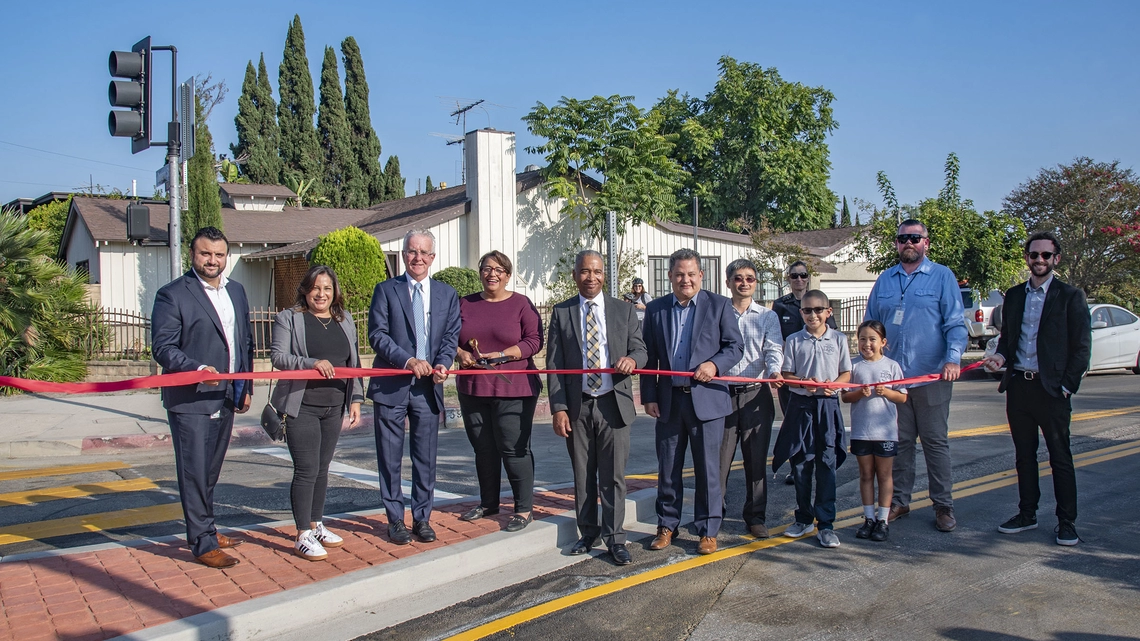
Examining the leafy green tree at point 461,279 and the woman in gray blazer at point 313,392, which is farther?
the leafy green tree at point 461,279

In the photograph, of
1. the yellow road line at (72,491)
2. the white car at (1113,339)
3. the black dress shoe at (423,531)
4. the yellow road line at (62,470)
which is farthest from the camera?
the white car at (1113,339)

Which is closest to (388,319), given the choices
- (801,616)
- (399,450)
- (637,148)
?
(399,450)

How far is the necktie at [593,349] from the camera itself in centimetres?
545

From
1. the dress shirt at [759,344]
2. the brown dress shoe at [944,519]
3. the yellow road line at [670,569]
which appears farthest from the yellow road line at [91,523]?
the brown dress shoe at [944,519]

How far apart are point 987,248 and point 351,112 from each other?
136 ft

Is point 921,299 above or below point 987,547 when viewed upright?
above

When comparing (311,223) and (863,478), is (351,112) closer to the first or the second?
(311,223)

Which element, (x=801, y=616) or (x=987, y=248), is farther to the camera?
(x=987, y=248)

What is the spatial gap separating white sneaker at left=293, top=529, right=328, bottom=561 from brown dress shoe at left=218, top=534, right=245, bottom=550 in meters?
0.49

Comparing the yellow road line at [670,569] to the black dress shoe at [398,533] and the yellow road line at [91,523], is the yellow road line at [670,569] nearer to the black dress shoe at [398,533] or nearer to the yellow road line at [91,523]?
the black dress shoe at [398,533]

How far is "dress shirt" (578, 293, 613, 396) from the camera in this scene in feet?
17.9

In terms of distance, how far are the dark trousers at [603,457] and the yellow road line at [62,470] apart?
5659 mm

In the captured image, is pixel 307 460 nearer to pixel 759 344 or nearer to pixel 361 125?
pixel 759 344

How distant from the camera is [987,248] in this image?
1991 centimetres
